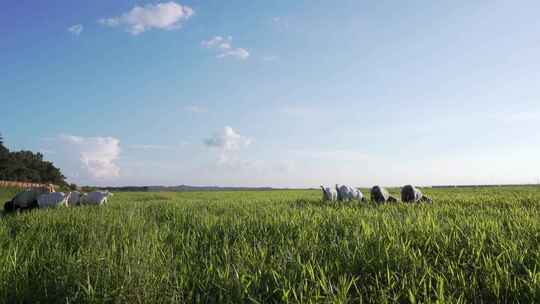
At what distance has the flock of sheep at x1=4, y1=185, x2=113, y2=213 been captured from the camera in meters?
12.9

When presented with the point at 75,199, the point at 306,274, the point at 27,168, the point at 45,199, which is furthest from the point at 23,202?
the point at 27,168

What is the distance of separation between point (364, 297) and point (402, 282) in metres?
0.34

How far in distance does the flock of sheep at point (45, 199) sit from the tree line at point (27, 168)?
184ft

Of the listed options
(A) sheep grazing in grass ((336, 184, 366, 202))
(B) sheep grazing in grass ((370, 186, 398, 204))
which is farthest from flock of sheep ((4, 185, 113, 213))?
(B) sheep grazing in grass ((370, 186, 398, 204))

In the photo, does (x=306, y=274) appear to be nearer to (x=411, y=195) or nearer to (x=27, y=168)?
(x=411, y=195)

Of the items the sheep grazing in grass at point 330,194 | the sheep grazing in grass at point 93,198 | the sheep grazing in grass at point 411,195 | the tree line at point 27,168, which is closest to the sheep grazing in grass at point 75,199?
the sheep grazing in grass at point 93,198

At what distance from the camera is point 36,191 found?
14.0m

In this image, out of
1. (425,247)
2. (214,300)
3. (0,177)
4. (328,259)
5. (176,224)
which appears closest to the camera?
(214,300)

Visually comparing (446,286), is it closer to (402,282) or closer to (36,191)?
Result: (402,282)

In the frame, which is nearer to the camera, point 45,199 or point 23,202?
point 45,199

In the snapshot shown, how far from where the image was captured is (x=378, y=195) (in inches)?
472

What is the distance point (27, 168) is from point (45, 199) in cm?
6455

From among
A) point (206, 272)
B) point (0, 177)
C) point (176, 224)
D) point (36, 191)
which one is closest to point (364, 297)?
point (206, 272)

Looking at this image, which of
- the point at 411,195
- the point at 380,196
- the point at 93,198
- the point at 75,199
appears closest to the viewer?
the point at 380,196
